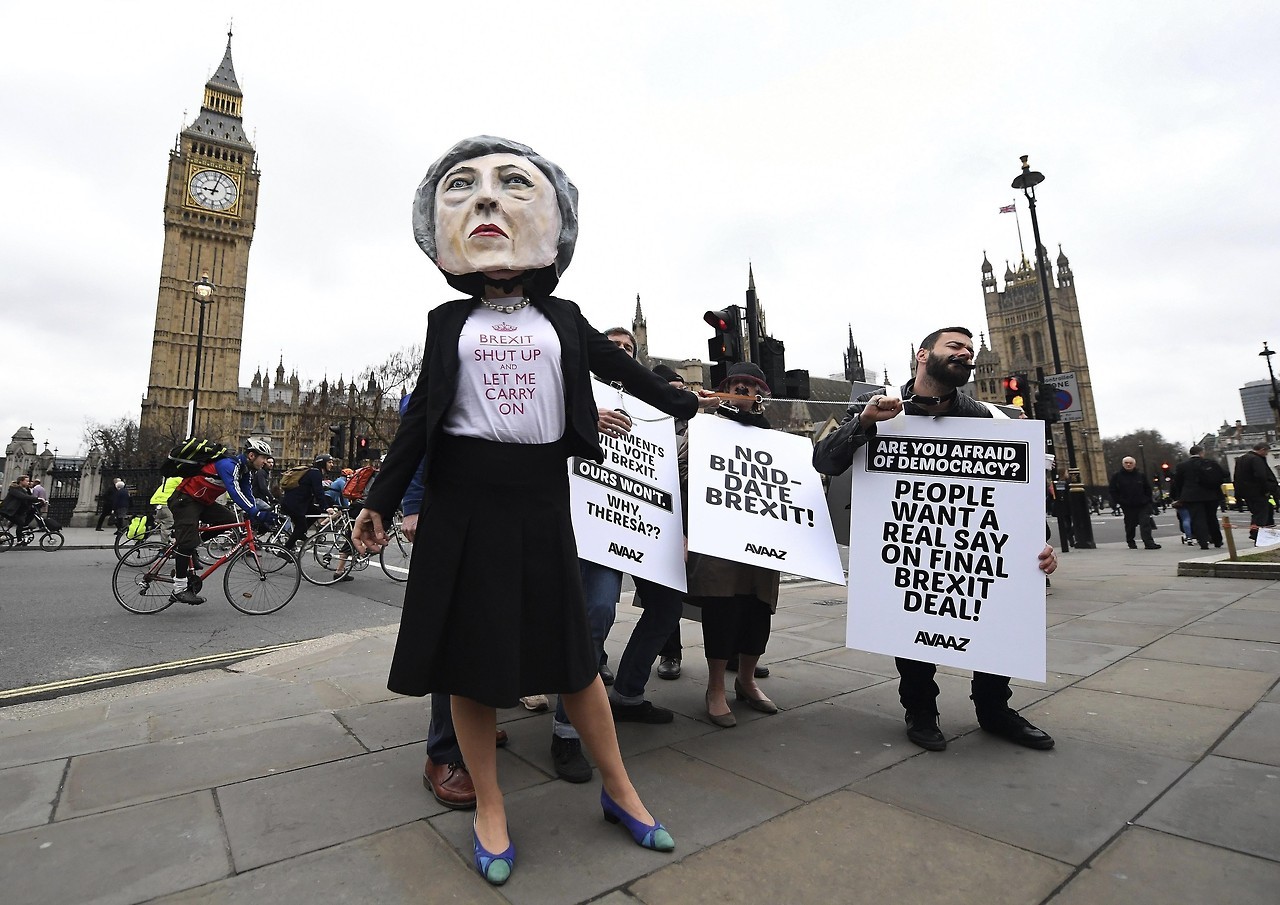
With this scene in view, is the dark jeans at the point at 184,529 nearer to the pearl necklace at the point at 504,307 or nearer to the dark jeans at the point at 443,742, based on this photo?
the dark jeans at the point at 443,742

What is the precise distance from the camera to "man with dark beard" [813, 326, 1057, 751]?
2982mm

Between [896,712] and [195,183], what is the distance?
101 meters

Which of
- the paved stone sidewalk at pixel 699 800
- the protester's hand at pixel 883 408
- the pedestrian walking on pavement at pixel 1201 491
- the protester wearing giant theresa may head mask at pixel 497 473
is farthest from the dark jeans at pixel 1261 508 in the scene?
the protester wearing giant theresa may head mask at pixel 497 473

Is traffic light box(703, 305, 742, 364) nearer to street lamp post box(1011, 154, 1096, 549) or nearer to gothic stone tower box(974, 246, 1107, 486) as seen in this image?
street lamp post box(1011, 154, 1096, 549)

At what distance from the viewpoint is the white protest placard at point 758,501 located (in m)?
3.33

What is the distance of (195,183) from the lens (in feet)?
264

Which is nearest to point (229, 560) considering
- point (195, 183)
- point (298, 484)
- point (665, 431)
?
point (298, 484)

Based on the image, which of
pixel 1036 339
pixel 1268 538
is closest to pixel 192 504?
pixel 1268 538

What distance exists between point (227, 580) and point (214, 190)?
9499 cm

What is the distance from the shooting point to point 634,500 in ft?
11.0

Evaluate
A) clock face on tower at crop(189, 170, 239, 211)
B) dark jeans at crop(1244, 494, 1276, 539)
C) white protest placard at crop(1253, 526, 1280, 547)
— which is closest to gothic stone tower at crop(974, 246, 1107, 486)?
dark jeans at crop(1244, 494, 1276, 539)

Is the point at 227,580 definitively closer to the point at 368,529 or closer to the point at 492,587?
the point at 368,529

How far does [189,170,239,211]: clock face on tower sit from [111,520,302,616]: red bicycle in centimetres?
9327

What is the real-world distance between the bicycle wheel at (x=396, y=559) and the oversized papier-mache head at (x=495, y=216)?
8060 mm
